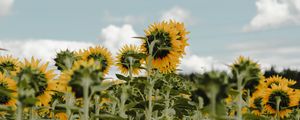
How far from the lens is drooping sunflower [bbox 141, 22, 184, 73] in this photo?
16.5ft

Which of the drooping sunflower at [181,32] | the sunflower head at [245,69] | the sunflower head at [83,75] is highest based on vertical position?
the drooping sunflower at [181,32]

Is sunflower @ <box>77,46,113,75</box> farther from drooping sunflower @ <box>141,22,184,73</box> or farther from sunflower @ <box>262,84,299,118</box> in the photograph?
sunflower @ <box>262,84,299,118</box>

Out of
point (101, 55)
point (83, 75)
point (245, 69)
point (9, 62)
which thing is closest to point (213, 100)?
point (83, 75)

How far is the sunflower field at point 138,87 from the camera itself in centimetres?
245

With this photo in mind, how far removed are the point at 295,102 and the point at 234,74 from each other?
3206 millimetres

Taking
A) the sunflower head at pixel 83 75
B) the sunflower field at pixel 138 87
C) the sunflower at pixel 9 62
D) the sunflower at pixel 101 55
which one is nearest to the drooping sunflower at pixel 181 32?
the sunflower field at pixel 138 87

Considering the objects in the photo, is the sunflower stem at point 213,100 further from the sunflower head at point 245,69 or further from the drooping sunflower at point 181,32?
the drooping sunflower at point 181,32

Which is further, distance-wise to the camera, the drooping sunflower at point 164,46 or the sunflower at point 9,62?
the sunflower at point 9,62

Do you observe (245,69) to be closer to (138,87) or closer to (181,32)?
(138,87)

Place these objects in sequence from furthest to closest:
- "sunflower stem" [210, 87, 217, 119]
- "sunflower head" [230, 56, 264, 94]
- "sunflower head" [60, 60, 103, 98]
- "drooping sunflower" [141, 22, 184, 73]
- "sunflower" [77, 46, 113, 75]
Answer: "sunflower" [77, 46, 113, 75], "drooping sunflower" [141, 22, 184, 73], "sunflower head" [230, 56, 264, 94], "sunflower head" [60, 60, 103, 98], "sunflower stem" [210, 87, 217, 119]

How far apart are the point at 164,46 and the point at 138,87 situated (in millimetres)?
512

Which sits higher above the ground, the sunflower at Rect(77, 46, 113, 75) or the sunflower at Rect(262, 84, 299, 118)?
the sunflower at Rect(77, 46, 113, 75)

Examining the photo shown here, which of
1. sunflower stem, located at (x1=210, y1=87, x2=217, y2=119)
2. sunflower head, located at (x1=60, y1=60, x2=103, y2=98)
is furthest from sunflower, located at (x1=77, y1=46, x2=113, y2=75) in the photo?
sunflower stem, located at (x1=210, y1=87, x2=217, y2=119)

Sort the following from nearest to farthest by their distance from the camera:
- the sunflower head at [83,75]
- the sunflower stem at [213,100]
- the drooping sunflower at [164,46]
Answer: the sunflower stem at [213,100] < the sunflower head at [83,75] < the drooping sunflower at [164,46]
